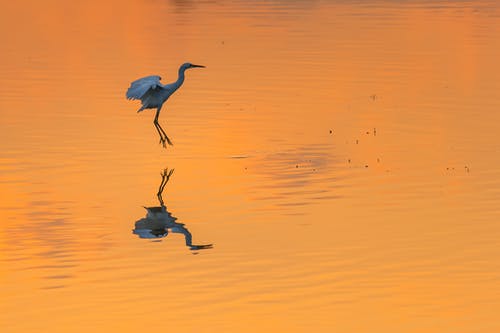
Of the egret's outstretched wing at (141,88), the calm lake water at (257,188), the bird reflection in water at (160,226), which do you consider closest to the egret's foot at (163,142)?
the calm lake water at (257,188)

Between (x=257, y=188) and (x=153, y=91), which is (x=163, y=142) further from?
(x=257, y=188)

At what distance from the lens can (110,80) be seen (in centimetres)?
3105

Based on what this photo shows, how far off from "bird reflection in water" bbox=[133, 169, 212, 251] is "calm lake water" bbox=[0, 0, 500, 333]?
6 cm

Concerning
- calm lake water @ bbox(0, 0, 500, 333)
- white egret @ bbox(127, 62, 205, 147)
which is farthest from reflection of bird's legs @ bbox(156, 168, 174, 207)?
white egret @ bbox(127, 62, 205, 147)

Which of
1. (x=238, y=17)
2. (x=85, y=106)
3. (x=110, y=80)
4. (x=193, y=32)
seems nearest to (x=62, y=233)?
(x=85, y=106)

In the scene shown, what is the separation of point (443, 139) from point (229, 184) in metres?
4.88

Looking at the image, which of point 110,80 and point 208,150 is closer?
point 208,150

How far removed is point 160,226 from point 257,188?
7.83 ft

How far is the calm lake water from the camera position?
45.4 feet

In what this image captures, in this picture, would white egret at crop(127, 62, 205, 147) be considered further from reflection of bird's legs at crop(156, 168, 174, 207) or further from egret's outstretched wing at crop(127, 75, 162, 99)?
reflection of bird's legs at crop(156, 168, 174, 207)

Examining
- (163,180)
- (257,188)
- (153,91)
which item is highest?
(153,91)

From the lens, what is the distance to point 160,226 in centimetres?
1770

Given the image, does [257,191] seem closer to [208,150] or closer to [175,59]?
[208,150]

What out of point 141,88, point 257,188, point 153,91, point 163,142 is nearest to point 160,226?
point 257,188
